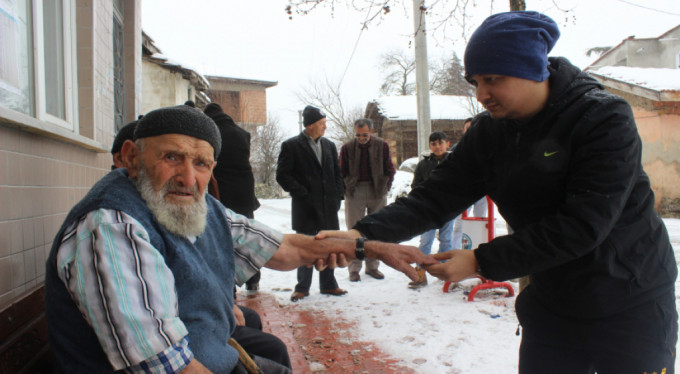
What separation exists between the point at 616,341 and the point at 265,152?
27236 mm

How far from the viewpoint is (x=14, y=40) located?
2188 millimetres

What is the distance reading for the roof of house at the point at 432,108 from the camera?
25250mm

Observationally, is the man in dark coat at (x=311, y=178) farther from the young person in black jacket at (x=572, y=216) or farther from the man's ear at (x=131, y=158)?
Answer: the young person in black jacket at (x=572, y=216)

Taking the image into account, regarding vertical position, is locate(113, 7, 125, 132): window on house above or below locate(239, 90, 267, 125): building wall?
below

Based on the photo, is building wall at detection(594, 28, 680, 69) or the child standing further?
building wall at detection(594, 28, 680, 69)

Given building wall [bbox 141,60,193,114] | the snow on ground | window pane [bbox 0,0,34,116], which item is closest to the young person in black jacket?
the snow on ground

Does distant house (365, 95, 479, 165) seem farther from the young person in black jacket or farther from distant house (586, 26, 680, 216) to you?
the young person in black jacket

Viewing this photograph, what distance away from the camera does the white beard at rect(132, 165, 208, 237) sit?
1612 millimetres

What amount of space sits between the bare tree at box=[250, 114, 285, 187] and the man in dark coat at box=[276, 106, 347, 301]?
20688 millimetres

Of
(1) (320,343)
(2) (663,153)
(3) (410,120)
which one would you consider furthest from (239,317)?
(3) (410,120)

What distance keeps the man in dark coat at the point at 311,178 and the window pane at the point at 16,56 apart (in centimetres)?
284

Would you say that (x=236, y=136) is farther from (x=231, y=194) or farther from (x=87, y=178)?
(x=87, y=178)

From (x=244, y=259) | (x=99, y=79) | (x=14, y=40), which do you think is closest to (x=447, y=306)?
(x=244, y=259)

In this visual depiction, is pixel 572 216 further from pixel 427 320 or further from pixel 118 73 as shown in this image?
pixel 118 73
